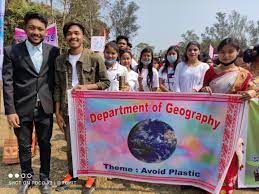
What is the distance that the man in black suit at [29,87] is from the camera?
11.5 feet

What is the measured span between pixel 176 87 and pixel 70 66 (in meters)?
1.47

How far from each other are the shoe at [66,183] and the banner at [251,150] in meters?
1.89

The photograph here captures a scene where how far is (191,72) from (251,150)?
1.17 metres

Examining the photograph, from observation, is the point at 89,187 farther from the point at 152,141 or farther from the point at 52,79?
the point at 52,79

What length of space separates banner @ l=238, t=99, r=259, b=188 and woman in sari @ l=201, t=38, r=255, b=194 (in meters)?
0.27

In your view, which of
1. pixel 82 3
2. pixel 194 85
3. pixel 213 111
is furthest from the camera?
pixel 82 3

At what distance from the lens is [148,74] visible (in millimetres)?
4867

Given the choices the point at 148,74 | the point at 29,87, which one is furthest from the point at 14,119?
the point at 148,74

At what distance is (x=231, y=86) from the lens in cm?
332

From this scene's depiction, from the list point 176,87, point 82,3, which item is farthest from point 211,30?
point 176,87

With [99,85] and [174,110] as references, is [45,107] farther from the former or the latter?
[174,110]

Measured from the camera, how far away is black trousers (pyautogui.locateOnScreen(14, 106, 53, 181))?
366 cm

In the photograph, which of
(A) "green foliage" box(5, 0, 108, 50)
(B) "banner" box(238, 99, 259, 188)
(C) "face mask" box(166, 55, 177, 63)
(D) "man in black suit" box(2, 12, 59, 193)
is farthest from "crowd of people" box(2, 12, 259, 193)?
(A) "green foliage" box(5, 0, 108, 50)

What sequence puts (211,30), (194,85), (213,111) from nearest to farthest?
(213,111) → (194,85) → (211,30)
